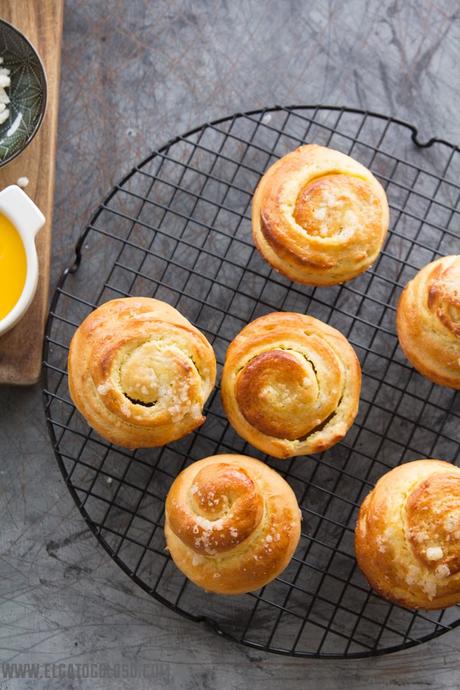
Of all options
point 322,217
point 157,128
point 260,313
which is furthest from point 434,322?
point 157,128

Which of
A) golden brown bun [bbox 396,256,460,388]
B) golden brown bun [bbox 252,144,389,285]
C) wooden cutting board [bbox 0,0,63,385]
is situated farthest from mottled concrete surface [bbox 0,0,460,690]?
golden brown bun [bbox 396,256,460,388]

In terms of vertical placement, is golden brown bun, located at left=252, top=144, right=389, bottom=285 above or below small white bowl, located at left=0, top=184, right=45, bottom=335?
above

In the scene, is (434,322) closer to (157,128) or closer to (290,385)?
(290,385)

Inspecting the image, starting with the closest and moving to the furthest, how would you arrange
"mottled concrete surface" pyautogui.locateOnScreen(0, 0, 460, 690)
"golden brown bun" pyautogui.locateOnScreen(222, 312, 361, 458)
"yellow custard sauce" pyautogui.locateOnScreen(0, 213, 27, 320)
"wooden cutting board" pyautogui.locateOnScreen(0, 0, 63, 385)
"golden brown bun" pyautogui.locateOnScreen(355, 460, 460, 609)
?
"golden brown bun" pyautogui.locateOnScreen(355, 460, 460, 609) → "golden brown bun" pyautogui.locateOnScreen(222, 312, 361, 458) → "yellow custard sauce" pyautogui.locateOnScreen(0, 213, 27, 320) → "wooden cutting board" pyautogui.locateOnScreen(0, 0, 63, 385) → "mottled concrete surface" pyautogui.locateOnScreen(0, 0, 460, 690)

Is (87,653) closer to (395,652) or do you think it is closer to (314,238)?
(395,652)

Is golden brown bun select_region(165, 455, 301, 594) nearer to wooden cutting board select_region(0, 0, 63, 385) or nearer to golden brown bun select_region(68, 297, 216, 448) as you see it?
golden brown bun select_region(68, 297, 216, 448)

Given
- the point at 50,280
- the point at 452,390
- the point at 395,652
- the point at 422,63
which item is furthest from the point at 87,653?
the point at 422,63

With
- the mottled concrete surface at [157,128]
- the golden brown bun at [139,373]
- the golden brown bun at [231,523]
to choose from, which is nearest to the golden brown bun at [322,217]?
the golden brown bun at [139,373]
